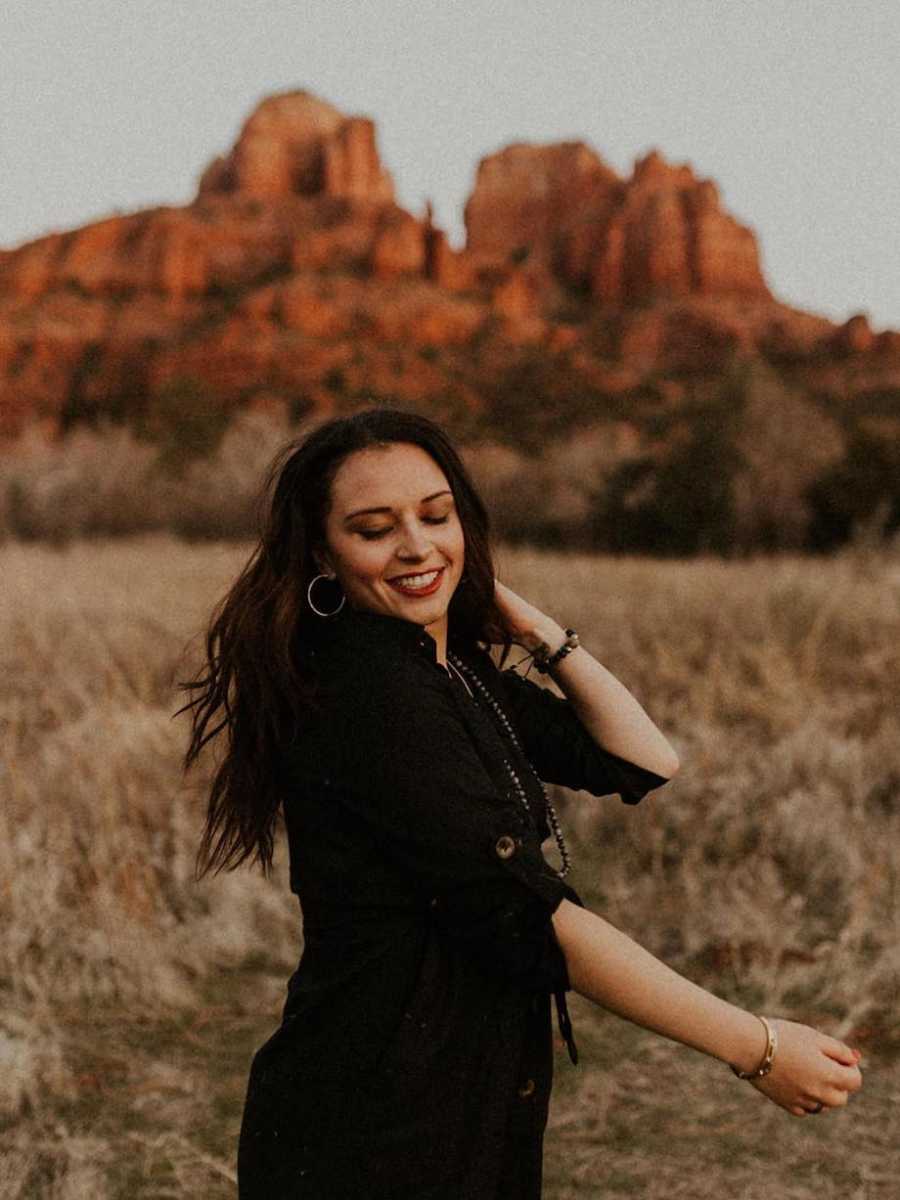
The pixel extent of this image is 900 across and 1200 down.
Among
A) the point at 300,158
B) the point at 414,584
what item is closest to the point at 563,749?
the point at 414,584

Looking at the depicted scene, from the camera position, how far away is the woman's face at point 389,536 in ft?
5.39

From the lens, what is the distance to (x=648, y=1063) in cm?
311

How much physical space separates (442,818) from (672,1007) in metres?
0.39

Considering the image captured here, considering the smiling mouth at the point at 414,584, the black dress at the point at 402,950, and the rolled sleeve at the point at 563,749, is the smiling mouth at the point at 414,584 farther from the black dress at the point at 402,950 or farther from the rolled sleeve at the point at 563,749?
the rolled sleeve at the point at 563,749

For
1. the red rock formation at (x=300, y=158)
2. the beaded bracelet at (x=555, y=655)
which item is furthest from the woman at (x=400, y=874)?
the red rock formation at (x=300, y=158)

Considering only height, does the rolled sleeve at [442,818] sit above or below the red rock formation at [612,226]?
below

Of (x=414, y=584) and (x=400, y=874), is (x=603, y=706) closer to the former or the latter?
(x=414, y=584)

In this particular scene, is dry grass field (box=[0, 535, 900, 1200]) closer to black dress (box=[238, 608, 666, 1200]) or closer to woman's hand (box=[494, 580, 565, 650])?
black dress (box=[238, 608, 666, 1200])

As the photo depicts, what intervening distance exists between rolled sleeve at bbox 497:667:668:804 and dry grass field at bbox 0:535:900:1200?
1264 millimetres

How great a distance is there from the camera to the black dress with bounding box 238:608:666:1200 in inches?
54.5

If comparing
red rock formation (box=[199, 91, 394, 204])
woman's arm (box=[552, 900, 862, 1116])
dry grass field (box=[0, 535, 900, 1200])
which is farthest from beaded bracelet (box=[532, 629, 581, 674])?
red rock formation (box=[199, 91, 394, 204])

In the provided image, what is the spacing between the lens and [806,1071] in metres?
1.43

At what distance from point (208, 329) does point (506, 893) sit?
252 ft

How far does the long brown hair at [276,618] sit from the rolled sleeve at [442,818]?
0.12 m
